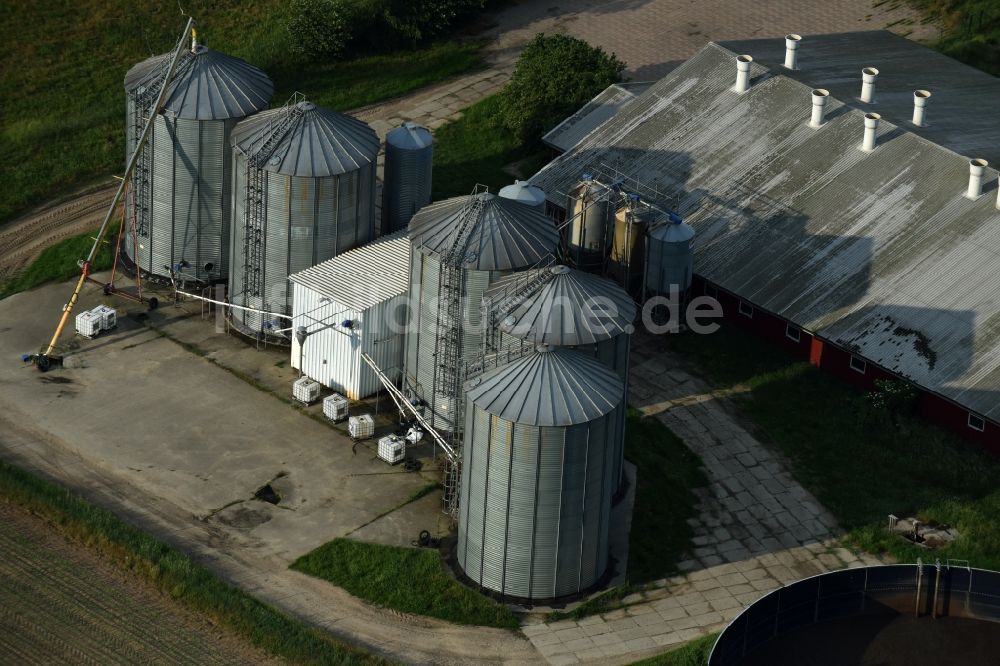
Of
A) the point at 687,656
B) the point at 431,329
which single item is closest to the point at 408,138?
the point at 431,329

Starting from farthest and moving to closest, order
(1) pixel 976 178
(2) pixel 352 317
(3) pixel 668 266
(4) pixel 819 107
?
(4) pixel 819 107 → (3) pixel 668 266 → (1) pixel 976 178 → (2) pixel 352 317

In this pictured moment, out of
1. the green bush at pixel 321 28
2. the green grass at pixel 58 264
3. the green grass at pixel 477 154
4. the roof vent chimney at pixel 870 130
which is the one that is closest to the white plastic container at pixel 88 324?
the green grass at pixel 58 264

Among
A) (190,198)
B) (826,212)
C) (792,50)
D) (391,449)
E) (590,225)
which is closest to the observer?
(391,449)

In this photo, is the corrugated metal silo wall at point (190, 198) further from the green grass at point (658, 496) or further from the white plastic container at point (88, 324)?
the green grass at point (658, 496)

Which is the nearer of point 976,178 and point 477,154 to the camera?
point 976,178

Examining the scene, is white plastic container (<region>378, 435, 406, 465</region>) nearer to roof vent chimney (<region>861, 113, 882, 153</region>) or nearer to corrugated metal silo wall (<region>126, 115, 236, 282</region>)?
corrugated metal silo wall (<region>126, 115, 236, 282</region>)

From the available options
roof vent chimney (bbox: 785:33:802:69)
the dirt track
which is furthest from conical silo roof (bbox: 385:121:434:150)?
roof vent chimney (bbox: 785:33:802:69)

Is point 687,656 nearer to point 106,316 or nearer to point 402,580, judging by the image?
point 402,580
